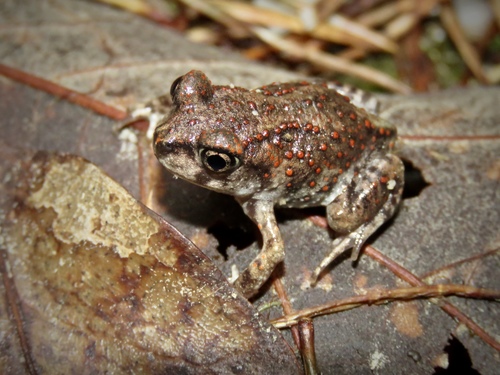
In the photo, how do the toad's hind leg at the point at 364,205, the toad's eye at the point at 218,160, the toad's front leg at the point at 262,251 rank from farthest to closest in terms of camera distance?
1. the toad's hind leg at the point at 364,205
2. the toad's front leg at the point at 262,251
3. the toad's eye at the point at 218,160

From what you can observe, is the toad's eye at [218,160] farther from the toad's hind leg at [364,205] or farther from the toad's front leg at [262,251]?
the toad's hind leg at [364,205]

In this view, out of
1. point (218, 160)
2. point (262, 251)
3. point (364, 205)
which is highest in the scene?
point (218, 160)

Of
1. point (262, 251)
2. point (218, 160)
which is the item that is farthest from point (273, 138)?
point (262, 251)

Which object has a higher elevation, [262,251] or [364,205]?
[364,205]

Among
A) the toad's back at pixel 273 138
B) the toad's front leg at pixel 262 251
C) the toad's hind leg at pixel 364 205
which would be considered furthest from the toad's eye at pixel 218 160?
the toad's hind leg at pixel 364 205

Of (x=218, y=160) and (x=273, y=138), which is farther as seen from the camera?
(x=273, y=138)

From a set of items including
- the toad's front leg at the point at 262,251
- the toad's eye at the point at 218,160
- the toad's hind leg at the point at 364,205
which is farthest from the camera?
the toad's hind leg at the point at 364,205

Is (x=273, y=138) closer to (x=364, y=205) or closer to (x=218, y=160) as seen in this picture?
(x=218, y=160)

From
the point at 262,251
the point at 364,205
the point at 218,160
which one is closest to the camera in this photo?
the point at 218,160
